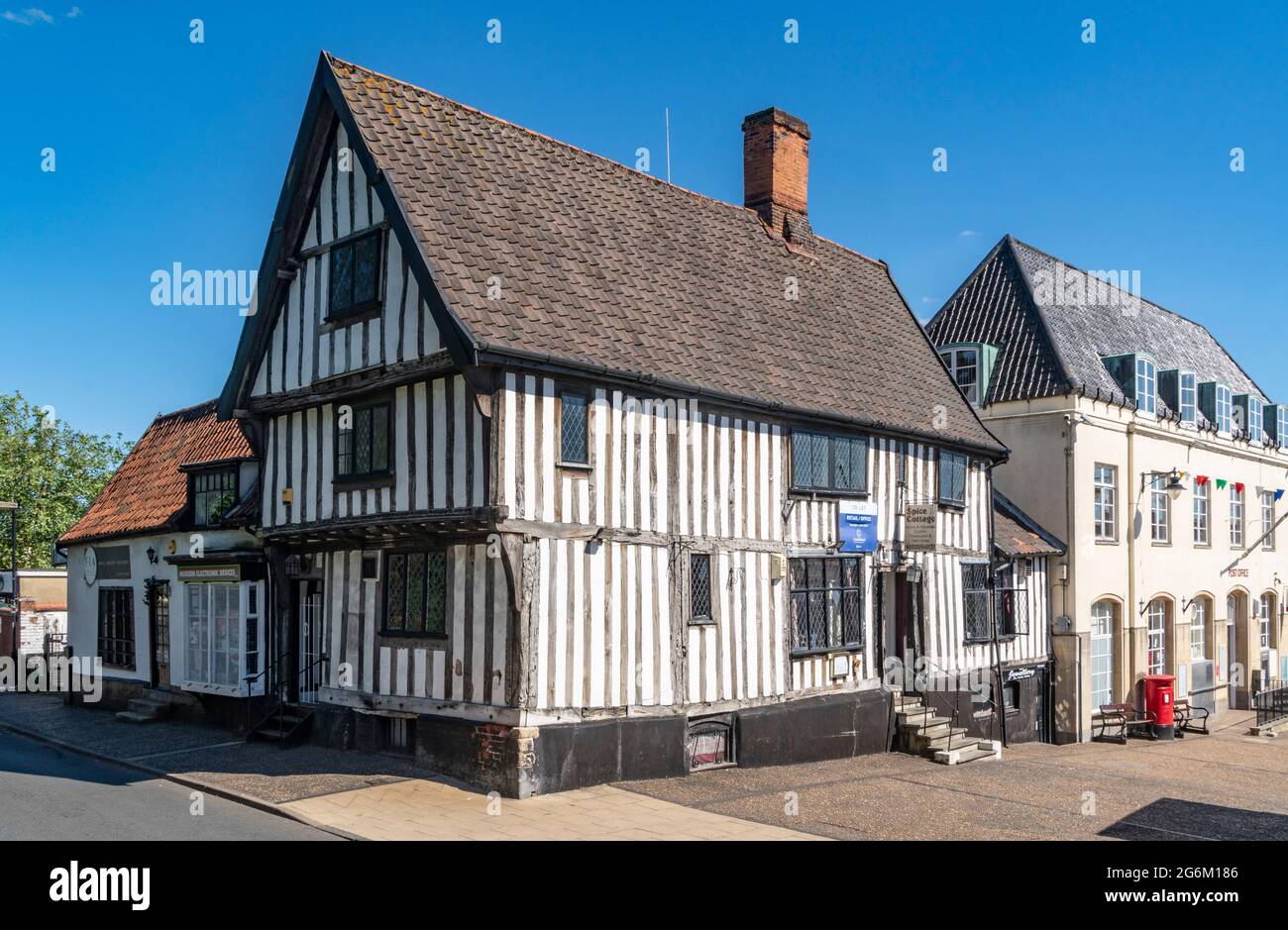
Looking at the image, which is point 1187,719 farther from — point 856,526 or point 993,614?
point 856,526

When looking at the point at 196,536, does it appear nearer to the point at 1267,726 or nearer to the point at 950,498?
the point at 950,498

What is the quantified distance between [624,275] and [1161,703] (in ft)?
53.5

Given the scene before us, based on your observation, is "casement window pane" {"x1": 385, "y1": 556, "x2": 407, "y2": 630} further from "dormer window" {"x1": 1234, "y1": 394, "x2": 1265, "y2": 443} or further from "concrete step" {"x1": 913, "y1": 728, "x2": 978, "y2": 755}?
"dormer window" {"x1": 1234, "y1": 394, "x2": 1265, "y2": 443}

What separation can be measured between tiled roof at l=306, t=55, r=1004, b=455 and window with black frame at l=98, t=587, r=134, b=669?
11712 mm

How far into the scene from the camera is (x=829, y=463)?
17156mm

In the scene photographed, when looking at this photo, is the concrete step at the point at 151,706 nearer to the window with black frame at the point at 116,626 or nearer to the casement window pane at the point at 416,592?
the window with black frame at the point at 116,626

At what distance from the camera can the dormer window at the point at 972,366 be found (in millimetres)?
24844

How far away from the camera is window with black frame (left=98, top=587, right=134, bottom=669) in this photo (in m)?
21.4

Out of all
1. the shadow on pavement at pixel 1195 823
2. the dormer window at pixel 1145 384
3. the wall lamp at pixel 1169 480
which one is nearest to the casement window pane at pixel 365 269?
the shadow on pavement at pixel 1195 823

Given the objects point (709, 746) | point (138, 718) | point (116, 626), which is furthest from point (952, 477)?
point (116, 626)

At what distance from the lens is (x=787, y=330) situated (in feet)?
59.3

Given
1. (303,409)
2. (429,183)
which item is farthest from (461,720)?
(429,183)

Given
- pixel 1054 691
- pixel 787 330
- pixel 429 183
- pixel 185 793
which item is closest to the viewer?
pixel 185 793

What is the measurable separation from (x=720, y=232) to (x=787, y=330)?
88.9 inches
